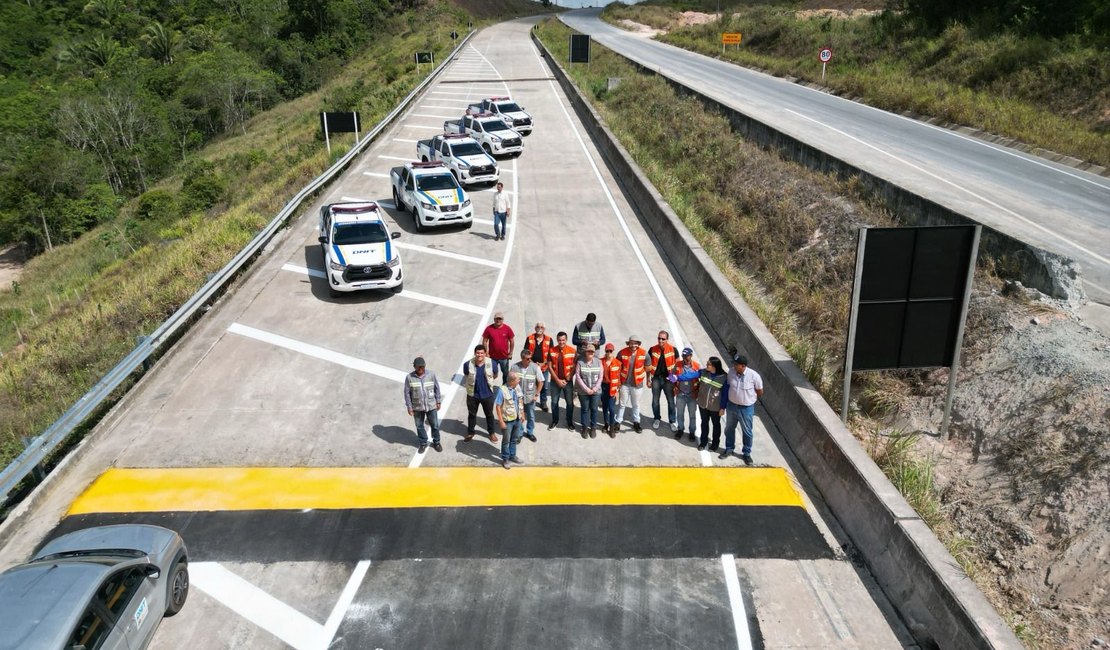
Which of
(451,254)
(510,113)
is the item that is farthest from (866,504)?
(510,113)

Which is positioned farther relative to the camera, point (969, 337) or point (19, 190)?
point (19, 190)

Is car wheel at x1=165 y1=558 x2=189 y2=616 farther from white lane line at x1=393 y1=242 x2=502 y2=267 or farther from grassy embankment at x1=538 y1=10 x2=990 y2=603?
white lane line at x1=393 y1=242 x2=502 y2=267

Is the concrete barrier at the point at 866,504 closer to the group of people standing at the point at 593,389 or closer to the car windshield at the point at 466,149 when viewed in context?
the group of people standing at the point at 593,389

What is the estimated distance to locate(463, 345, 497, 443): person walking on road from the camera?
1036cm

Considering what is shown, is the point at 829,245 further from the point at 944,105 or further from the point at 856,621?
the point at 944,105

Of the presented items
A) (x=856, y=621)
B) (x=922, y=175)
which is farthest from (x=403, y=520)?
(x=922, y=175)

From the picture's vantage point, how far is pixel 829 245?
15.9 m

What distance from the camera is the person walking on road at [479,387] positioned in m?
10.4

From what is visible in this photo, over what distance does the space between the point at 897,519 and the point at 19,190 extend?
62604 millimetres

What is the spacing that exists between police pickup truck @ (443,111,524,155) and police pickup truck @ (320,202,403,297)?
1123cm

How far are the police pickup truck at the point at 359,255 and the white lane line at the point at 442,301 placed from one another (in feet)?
0.87

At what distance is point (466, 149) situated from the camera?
24250mm

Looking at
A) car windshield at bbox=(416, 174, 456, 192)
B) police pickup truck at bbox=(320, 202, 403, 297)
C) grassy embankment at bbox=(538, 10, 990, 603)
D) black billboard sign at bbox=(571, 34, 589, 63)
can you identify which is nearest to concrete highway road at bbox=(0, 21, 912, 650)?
police pickup truck at bbox=(320, 202, 403, 297)

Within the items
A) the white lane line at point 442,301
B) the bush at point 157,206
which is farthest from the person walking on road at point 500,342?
the bush at point 157,206
